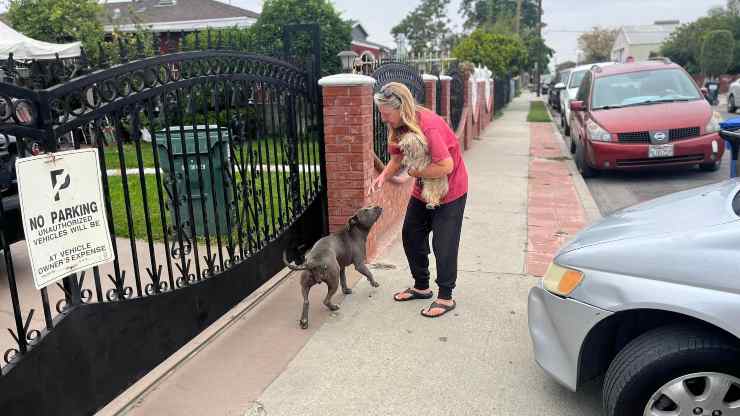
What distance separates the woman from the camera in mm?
3920

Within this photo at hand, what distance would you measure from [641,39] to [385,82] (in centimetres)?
7077

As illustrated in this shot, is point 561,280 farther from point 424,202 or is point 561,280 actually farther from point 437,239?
point 424,202

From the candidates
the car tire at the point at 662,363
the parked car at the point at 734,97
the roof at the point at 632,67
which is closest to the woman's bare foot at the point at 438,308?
the car tire at the point at 662,363

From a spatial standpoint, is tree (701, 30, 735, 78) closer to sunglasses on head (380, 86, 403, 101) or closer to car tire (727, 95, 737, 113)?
car tire (727, 95, 737, 113)

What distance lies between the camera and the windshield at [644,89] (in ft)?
30.6

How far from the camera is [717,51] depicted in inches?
1510

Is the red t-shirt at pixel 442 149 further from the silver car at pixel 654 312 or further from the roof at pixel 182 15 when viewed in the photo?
the roof at pixel 182 15

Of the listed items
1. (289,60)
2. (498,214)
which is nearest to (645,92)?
(498,214)

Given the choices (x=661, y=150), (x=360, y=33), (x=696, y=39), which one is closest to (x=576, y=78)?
(x=661, y=150)

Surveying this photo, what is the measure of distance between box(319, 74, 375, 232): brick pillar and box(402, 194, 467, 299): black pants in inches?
39.0

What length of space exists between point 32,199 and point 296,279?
2.72 meters

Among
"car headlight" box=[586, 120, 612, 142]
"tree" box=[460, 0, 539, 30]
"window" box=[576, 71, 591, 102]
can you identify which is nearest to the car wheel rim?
"car headlight" box=[586, 120, 612, 142]

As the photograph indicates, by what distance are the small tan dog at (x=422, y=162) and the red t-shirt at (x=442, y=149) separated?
0.05 metres

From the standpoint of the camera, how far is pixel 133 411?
3.10 m
